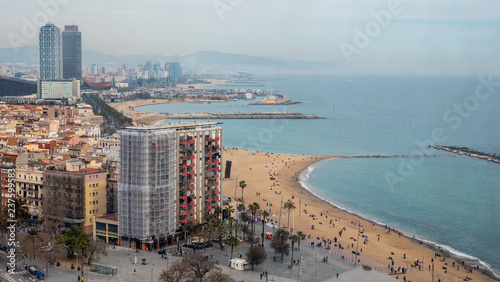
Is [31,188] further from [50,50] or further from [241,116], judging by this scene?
[50,50]

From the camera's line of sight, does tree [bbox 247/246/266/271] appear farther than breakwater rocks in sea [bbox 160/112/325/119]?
No

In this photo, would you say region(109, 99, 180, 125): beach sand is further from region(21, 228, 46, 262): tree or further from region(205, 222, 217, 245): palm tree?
region(21, 228, 46, 262): tree

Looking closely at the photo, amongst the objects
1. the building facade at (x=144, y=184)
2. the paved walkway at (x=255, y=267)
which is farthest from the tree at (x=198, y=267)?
the building facade at (x=144, y=184)

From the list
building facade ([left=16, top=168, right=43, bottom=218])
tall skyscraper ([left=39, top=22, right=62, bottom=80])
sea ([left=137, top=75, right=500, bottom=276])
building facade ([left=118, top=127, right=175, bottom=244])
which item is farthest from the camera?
tall skyscraper ([left=39, top=22, right=62, bottom=80])

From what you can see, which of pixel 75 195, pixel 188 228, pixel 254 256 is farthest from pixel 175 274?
pixel 75 195

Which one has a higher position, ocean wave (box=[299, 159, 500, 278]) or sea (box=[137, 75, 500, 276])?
sea (box=[137, 75, 500, 276])

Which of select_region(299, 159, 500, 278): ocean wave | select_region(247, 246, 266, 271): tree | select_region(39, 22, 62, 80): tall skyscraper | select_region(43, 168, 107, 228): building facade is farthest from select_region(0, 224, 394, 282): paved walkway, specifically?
select_region(39, 22, 62, 80): tall skyscraper

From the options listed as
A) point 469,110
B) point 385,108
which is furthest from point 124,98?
point 469,110

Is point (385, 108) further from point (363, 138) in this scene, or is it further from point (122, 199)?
point (122, 199)
